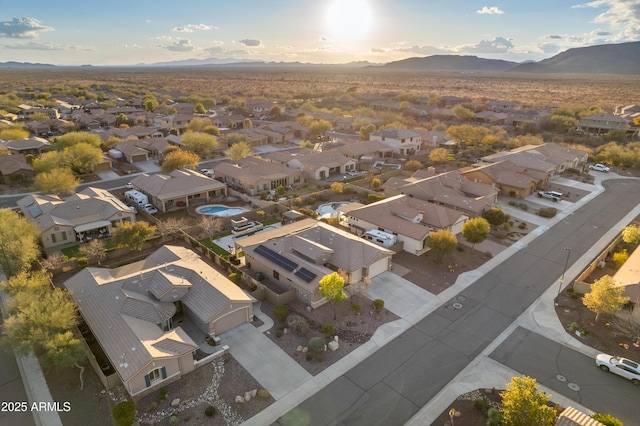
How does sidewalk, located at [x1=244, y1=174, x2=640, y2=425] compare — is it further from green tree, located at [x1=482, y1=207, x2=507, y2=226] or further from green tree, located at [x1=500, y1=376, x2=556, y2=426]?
green tree, located at [x1=482, y1=207, x2=507, y2=226]

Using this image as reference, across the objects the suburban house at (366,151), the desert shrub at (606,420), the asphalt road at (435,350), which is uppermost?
the suburban house at (366,151)

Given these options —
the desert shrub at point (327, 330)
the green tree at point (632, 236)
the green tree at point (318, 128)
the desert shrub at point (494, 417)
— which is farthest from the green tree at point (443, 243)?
the green tree at point (318, 128)

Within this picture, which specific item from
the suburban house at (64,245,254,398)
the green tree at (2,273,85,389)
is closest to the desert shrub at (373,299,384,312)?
the suburban house at (64,245,254,398)

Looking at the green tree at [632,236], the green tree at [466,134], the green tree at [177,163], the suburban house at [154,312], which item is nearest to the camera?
the suburban house at [154,312]

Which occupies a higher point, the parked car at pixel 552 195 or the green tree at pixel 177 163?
the green tree at pixel 177 163

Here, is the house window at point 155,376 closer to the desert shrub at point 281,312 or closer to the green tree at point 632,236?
the desert shrub at point 281,312

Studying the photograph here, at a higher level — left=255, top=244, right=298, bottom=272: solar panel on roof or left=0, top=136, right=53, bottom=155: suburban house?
left=0, top=136, right=53, bottom=155: suburban house

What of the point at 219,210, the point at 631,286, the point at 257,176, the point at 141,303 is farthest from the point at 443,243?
the point at 257,176
